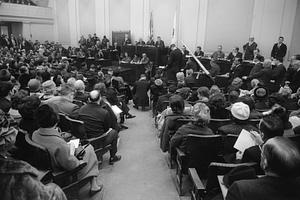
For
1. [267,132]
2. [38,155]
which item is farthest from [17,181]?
[267,132]

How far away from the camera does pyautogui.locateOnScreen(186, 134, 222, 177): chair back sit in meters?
2.83

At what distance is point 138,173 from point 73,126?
1.16 metres

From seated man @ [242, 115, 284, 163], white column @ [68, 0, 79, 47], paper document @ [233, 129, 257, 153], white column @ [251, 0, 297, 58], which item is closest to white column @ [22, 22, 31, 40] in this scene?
white column @ [68, 0, 79, 47]

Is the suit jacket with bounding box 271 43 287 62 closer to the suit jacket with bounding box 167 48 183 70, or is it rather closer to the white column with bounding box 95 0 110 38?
the suit jacket with bounding box 167 48 183 70

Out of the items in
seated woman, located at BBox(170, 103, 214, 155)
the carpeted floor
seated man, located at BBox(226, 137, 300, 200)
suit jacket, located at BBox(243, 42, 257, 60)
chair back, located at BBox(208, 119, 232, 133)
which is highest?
suit jacket, located at BBox(243, 42, 257, 60)

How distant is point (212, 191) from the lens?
2400mm

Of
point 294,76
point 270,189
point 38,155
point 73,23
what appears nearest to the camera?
point 270,189

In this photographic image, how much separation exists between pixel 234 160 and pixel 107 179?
5.93ft

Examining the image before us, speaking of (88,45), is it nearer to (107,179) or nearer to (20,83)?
(20,83)

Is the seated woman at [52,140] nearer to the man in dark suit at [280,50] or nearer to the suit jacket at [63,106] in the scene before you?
the suit jacket at [63,106]

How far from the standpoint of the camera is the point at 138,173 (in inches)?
151

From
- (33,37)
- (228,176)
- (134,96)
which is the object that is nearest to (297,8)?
(134,96)

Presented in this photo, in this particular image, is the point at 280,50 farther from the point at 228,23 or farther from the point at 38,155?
the point at 38,155

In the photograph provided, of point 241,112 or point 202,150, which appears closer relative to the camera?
point 202,150
